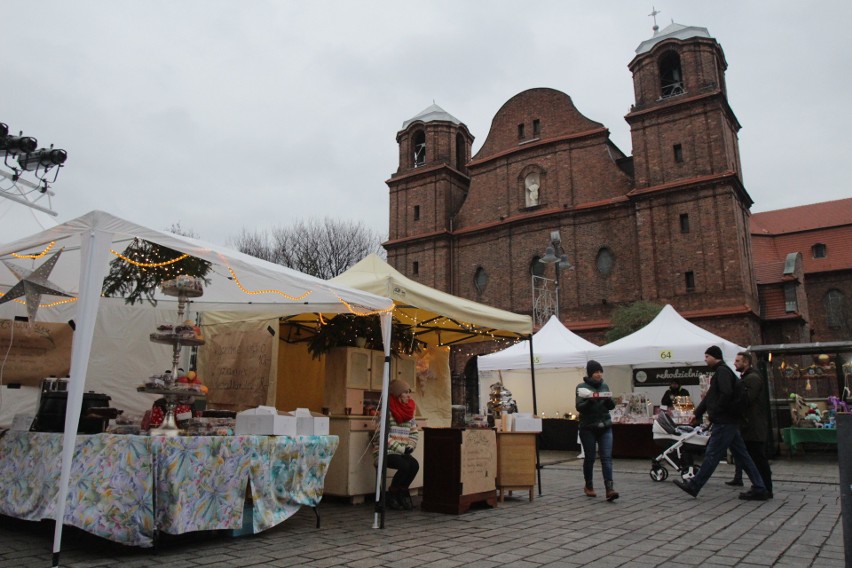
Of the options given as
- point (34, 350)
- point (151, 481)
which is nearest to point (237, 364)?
point (34, 350)

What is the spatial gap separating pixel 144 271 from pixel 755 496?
28.1 feet

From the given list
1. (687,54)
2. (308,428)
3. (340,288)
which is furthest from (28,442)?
(687,54)

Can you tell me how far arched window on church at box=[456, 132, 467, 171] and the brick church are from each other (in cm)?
6

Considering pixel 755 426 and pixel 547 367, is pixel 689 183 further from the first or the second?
pixel 755 426

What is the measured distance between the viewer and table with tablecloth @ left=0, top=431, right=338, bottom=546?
4590 mm

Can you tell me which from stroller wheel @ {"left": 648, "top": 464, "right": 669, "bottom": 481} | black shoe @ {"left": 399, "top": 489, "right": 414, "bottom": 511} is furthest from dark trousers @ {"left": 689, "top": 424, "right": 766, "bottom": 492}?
black shoe @ {"left": 399, "top": 489, "right": 414, "bottom": 511}

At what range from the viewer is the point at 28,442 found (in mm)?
5359

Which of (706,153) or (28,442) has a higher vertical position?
(706,153)

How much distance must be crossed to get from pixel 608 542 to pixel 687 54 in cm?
2568

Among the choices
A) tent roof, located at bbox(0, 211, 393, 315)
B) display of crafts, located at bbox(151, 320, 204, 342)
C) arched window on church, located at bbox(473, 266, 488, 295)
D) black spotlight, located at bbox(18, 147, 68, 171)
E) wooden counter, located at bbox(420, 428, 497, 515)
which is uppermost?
arched window on church, located at bbox(473, 266, 488, 295)

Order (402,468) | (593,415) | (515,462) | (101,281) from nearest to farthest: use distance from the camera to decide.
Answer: (101,281) → (402,468) → (515,462) → (593,415)

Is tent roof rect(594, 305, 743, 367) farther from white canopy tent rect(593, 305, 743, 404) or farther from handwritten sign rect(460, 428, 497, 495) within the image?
handwritten sign rect(460, 428, 497, 495)

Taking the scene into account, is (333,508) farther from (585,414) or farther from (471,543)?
(585,414)

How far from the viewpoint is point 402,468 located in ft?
22.9
